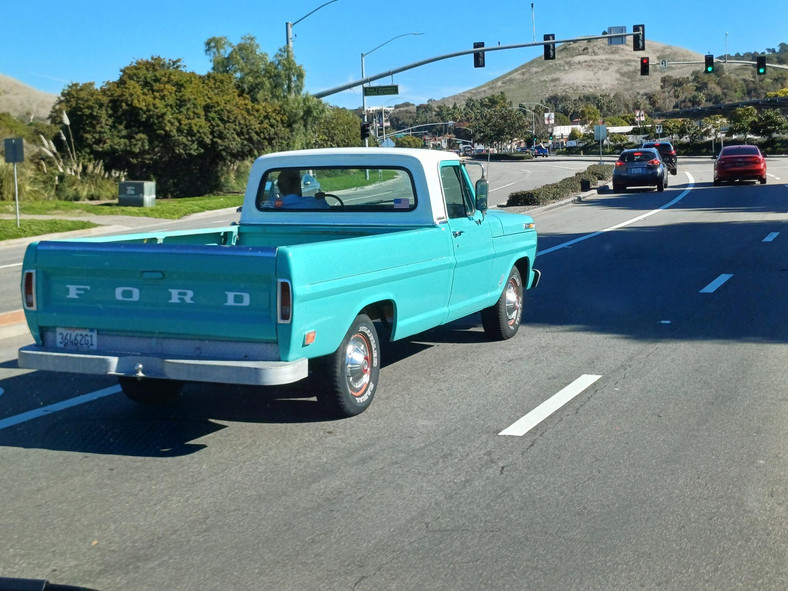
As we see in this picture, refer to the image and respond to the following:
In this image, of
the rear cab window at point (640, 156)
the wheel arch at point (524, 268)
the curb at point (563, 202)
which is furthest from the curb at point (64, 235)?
the rear cab window at point (640, 156)

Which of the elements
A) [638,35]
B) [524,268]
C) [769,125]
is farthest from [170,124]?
[769,125]

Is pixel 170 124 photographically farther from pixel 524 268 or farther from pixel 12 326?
pixel 524 268

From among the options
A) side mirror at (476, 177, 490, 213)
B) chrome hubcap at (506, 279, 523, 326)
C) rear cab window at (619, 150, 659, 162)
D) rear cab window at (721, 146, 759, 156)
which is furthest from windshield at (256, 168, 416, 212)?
rear cab window at (721, 146, 759, 156)

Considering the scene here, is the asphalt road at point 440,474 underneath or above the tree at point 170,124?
underneath

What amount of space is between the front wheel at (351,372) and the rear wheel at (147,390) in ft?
4.62

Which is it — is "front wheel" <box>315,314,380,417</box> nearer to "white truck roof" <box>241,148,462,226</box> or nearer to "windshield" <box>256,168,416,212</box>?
"white truck roof" <box>241,148,462,226</box>

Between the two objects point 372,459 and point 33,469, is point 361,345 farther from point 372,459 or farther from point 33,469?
point 33,469

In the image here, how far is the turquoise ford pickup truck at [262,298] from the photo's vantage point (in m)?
5.98

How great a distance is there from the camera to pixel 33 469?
5871 mm

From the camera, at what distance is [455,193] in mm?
8602

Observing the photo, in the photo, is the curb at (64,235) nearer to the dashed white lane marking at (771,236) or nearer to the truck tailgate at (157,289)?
the dashed white lane marking at (771,236)

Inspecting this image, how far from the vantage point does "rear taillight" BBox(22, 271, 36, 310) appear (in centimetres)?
657

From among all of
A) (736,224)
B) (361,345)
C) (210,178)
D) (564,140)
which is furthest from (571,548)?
(564,140)

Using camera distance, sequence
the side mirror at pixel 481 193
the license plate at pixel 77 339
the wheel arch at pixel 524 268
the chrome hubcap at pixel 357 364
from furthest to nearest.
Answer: the wheel arch at pixel 524 268
the side mirror at pixel 481 193
the chrome hubcap at pixel 357 364
the license plate at pixel 77 339
